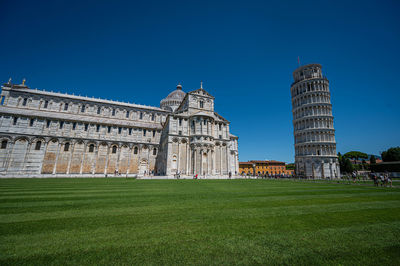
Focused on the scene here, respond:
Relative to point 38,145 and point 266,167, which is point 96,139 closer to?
point 38,145

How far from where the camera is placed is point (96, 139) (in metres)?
36.9

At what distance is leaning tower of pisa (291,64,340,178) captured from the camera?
42.6 meters

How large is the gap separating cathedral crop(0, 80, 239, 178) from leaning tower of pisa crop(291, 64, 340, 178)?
788 inches

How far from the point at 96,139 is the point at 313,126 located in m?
53.1

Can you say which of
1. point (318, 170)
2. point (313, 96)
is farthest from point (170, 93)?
point (318, 170)

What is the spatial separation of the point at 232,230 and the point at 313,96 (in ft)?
174

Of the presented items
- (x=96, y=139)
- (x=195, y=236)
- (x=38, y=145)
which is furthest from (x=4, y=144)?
(x=195, y=236)

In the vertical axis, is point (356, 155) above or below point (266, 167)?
above

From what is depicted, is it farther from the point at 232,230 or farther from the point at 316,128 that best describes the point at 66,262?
the point at 316,128

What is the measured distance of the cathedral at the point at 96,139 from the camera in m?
32.1

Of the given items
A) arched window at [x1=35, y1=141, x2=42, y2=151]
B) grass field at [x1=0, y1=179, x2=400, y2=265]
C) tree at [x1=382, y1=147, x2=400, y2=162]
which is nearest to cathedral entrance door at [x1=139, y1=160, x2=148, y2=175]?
arched window at [x1=35, y1=141, x2=42, y2=151]

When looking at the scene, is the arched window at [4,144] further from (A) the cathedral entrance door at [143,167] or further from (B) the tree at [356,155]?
(B) the tree at [356,155]

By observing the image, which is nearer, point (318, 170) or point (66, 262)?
point (66, 262)

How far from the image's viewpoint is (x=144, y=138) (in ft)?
135
